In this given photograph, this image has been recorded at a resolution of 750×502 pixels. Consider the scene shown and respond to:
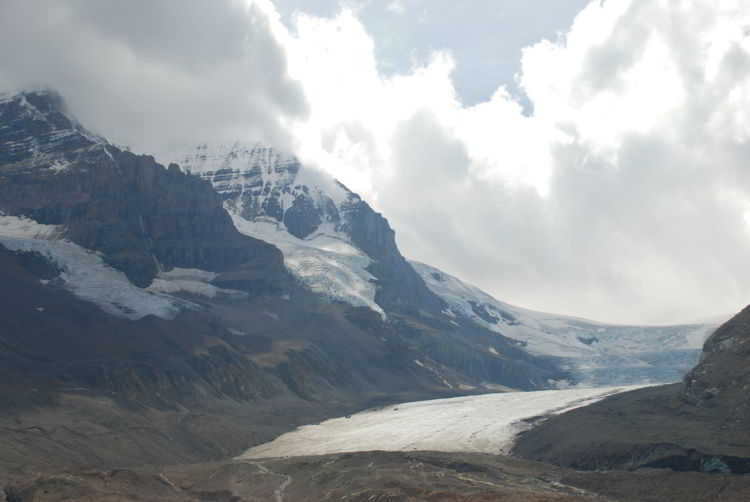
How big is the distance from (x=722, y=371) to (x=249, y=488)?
82.5m

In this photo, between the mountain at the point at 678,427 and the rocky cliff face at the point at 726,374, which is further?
the rocky cliff face at the point at 726,374

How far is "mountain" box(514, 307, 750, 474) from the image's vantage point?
130 m

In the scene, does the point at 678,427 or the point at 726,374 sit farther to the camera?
the point at 726,374

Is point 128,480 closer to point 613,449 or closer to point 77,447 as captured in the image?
point 77,447

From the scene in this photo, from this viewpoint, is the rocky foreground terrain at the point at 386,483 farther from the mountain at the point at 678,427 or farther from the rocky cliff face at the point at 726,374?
the rocky cliff face at the point at 726,374

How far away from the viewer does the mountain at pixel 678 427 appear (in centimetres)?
13044

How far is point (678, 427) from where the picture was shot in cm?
14700

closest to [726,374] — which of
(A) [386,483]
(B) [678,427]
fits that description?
(B) [678,427]

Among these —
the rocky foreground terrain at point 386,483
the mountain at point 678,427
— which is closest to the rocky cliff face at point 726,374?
the mountain at point 678,427

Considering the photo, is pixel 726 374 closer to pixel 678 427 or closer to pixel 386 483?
pixel 678 427

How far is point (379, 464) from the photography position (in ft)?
443

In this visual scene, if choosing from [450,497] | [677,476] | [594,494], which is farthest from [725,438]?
[450,497]

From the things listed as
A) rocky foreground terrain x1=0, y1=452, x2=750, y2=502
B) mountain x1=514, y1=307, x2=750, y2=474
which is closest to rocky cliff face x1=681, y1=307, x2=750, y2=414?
mountain x1=514, y1=307, x2=750, y2=474

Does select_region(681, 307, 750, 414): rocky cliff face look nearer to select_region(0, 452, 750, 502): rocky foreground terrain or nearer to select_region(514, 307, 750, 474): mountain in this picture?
select_region(514, 307, 750, 474): mountain
